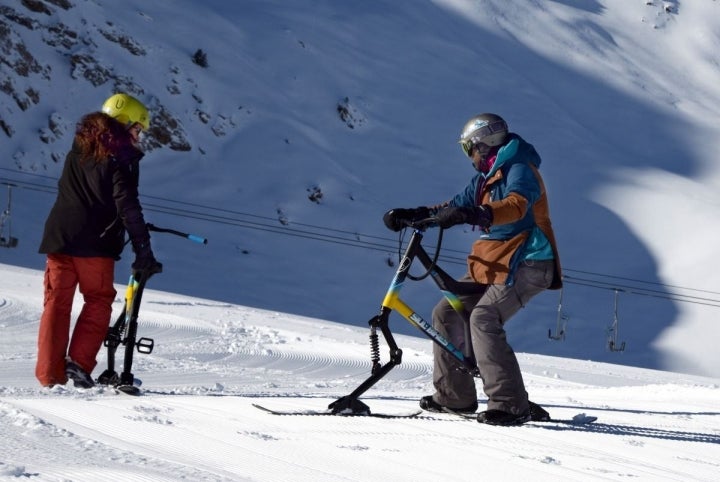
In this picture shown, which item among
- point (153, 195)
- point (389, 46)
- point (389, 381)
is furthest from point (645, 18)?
point (389, 381)

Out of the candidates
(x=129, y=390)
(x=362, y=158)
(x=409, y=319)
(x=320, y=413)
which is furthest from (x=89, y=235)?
(x=362, y=158)

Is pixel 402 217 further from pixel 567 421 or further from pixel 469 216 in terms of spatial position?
pixel 567 421

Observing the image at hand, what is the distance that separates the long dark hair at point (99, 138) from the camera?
19.6ft

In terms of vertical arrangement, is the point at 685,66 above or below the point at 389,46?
above

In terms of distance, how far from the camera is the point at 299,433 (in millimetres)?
4418

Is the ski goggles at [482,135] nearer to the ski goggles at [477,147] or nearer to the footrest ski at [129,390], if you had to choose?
the ski goggles at [477,147]

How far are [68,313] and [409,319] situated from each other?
2.08 meters

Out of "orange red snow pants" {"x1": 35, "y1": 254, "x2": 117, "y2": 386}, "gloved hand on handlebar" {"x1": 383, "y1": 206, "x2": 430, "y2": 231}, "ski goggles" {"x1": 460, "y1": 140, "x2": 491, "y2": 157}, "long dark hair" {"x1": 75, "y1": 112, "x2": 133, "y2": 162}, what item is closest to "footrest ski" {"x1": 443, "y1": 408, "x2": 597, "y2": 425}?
"gloved hand on handlebar" {"x1": 383, "y1": 206, "x2": 430, "y2": 231}

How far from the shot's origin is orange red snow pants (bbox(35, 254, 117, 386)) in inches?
239

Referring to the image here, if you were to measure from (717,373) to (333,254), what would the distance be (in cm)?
1047

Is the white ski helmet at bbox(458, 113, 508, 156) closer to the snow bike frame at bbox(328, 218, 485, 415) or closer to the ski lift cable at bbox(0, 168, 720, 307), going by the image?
the snow bike frame at bbox(328, 218, 485, 415)

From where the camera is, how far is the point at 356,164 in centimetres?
3434

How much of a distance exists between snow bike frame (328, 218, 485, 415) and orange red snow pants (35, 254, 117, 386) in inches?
66.4

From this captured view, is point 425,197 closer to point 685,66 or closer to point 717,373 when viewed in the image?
point 717,373
